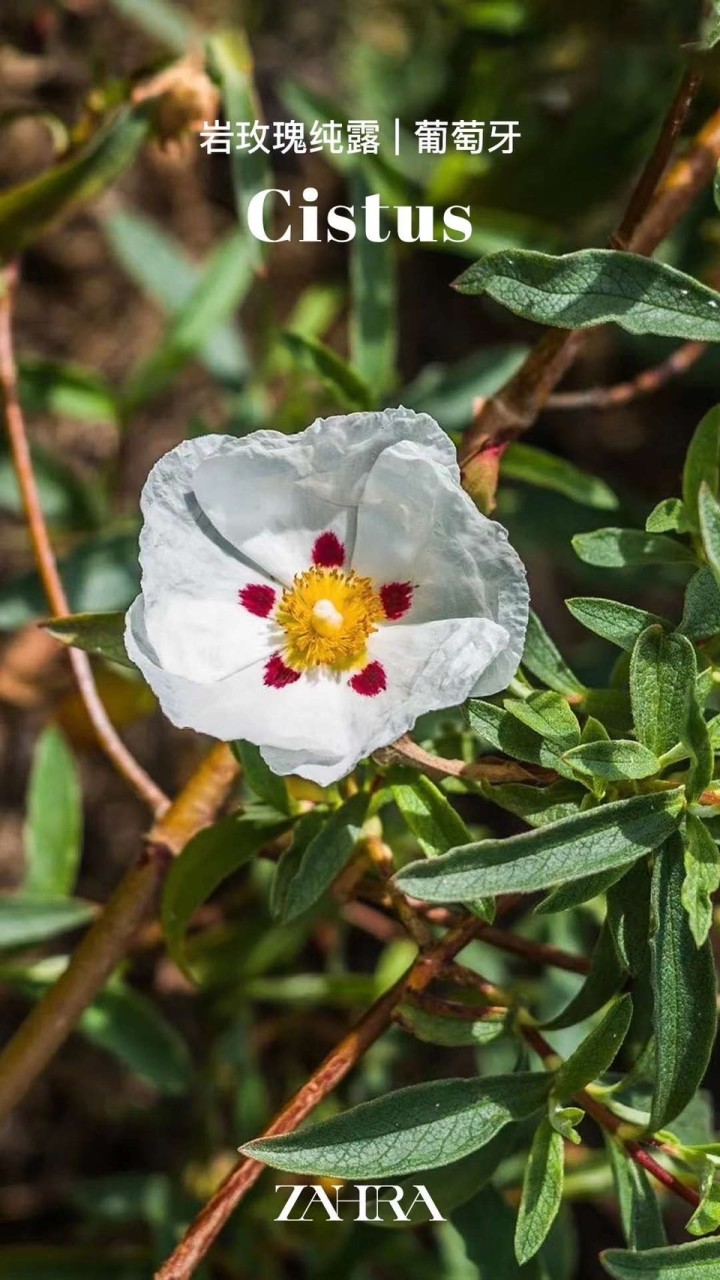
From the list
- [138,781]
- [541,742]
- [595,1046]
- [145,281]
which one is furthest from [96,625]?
[145,281]

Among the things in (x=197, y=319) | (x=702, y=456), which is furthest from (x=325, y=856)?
(x=197, y=319)

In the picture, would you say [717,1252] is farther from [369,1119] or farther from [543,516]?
[543,516]

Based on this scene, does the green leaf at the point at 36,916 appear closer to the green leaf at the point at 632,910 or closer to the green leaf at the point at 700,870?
the green leaf at the point at 632,910

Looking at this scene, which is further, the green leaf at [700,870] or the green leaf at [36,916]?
the green leaf at [36,916]

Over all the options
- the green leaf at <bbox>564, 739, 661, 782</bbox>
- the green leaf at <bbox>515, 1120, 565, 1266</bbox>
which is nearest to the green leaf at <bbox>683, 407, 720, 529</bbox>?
the green leaf at <bbox>564, 739, 661, 782</bbox>

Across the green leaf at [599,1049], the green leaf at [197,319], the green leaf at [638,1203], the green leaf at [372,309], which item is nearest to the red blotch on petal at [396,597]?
the green leaf at [599,1049]

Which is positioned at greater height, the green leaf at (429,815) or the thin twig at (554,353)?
the thin twig at (554,353)
